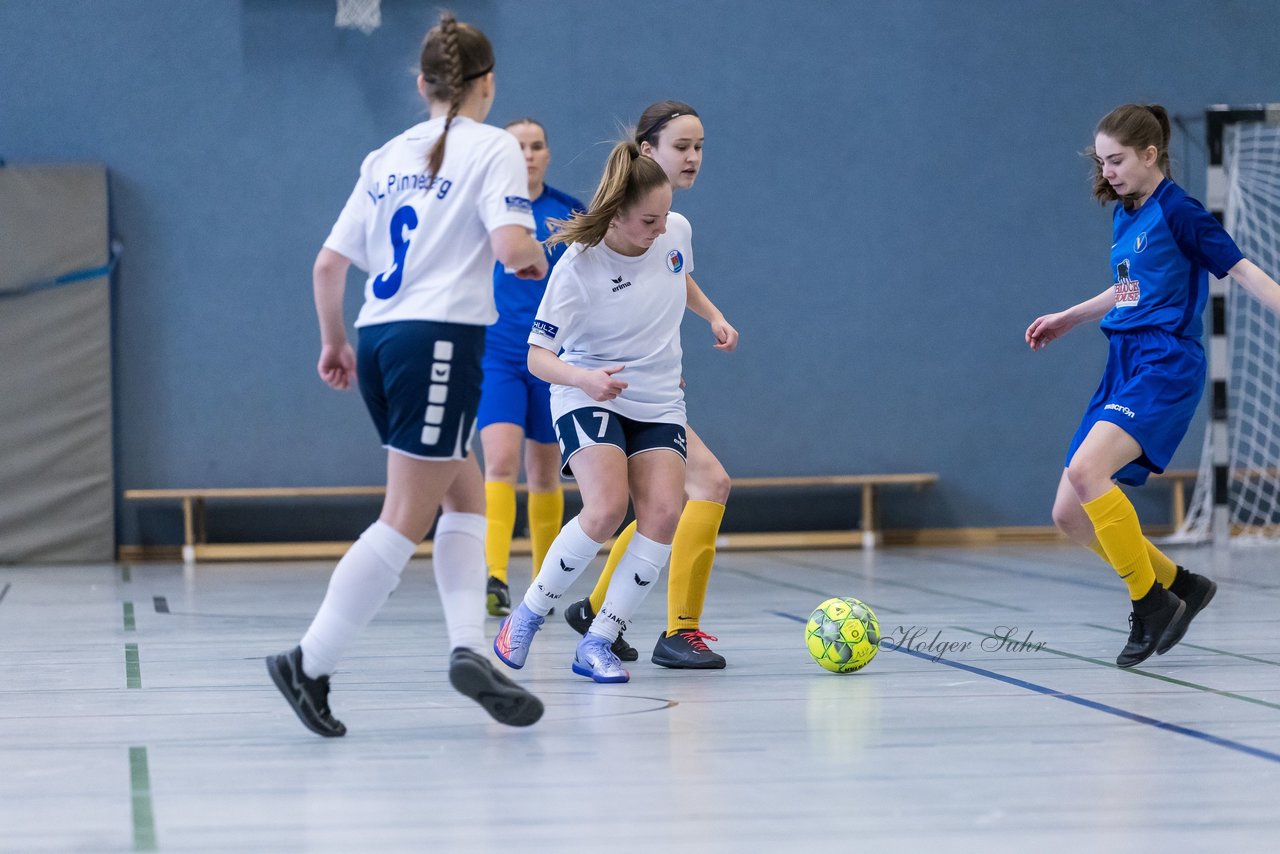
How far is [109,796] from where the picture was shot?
97.3 inches

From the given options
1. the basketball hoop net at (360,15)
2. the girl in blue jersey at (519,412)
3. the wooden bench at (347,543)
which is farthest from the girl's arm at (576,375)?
the basketball hoop net at (360,15)

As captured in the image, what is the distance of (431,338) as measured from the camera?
9.56ft

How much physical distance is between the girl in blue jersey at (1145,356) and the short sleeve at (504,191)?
5.72ft

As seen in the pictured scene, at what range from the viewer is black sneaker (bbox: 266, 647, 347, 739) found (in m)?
2.91

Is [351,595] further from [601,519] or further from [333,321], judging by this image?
[601,519]

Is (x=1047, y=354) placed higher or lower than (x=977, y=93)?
lower

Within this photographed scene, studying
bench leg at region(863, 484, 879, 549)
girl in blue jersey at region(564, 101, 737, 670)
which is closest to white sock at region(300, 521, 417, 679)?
girl in blue jersey at region(564, 101, 737, 670)

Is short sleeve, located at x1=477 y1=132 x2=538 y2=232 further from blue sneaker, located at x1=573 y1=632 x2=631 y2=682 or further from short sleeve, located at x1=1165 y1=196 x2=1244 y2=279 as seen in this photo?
short sleeve, located at x1=1165 y1=196 x2=1244 y2=279

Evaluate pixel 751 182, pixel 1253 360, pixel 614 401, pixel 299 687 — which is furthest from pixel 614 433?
pixel 1253 360

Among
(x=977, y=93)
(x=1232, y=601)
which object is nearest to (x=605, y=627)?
(x=1232, y=601)

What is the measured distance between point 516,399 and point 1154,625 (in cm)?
239

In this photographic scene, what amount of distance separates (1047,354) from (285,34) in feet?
16.9

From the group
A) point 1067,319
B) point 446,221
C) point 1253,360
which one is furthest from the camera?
point 1253,360

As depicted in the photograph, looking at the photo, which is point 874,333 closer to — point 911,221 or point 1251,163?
point 911,221
